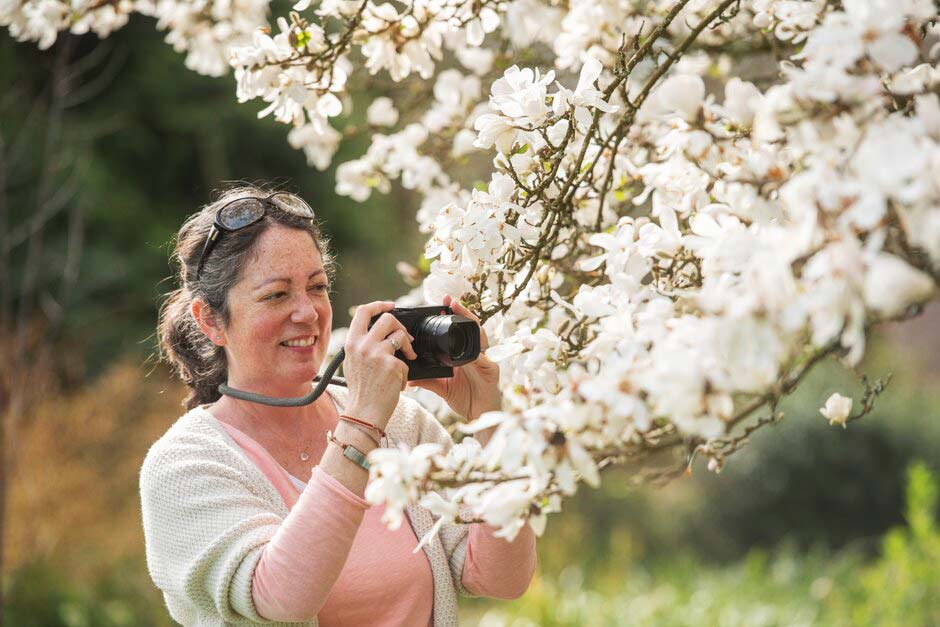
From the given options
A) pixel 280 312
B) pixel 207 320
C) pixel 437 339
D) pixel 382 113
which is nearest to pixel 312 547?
pixel 437 339

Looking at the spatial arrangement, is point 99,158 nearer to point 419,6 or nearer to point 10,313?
point 10,313

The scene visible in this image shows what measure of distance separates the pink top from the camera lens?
0.26m

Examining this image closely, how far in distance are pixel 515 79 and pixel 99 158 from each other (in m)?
5.61

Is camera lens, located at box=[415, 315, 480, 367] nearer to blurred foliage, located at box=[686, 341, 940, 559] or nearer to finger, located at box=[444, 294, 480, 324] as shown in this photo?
finger, located at box=[444, 294, 480, 324]

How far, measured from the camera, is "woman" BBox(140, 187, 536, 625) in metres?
1.49

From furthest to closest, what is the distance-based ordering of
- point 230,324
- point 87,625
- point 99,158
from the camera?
1. point 99,158
2. point 87,625
3. point 230,324

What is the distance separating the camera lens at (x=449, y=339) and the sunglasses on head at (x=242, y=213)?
0.40 metres

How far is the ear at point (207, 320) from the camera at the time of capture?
1.86 m

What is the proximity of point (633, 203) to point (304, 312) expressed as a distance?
74 centimetres

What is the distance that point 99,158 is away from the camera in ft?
21.6

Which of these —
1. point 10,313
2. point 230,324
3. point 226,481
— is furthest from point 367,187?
point 10,313

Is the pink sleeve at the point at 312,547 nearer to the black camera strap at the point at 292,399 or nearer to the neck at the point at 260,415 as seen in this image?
the black camera strap at the point at 292,399

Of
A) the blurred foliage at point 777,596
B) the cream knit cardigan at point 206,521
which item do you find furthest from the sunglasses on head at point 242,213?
the blurred foliage at point 777,596

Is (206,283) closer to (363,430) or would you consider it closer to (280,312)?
(280,312)
